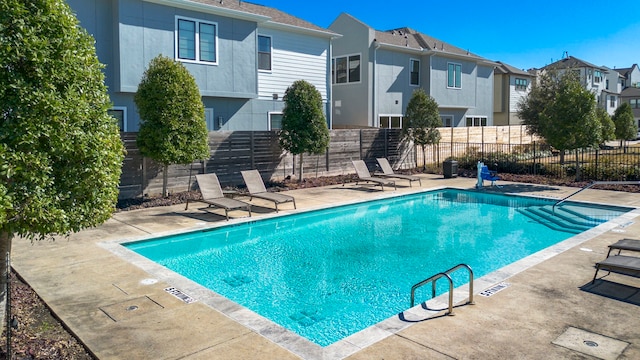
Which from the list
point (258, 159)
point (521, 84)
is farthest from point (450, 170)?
point (521, 84)

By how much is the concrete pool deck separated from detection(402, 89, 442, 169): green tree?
1380 cm

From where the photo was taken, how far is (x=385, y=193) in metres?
17.5

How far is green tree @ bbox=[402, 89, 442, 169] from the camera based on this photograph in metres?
22.8

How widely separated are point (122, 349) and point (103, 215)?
1.45 m

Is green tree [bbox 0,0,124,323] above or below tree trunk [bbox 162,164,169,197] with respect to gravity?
above

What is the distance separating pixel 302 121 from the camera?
59.5 ft

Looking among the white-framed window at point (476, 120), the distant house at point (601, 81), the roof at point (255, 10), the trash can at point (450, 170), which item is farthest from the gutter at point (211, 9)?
the distant house at point (601, 81)

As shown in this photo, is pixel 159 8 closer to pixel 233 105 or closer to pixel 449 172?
pixel 233 105

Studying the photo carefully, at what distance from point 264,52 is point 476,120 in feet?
63.4

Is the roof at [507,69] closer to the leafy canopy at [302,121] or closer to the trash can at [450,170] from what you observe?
the trash can at [450,170]

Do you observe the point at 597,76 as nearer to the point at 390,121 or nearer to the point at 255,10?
the point at 390,121

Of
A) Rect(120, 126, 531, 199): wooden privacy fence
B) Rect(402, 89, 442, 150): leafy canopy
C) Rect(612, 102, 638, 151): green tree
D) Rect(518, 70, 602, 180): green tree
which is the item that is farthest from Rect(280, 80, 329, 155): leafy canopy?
Rect(612, 102, 638, 151): green tree

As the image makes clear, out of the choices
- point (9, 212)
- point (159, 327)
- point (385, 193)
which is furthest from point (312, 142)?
point (9, 212)

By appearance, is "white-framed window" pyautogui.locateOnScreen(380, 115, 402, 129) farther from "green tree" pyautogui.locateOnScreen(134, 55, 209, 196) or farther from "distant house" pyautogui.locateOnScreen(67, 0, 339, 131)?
"green tree" pyautogui.locateOnScreen(134, 55, 209, 196)
